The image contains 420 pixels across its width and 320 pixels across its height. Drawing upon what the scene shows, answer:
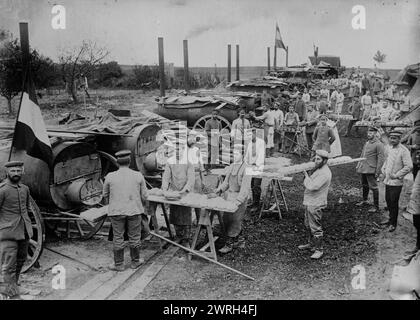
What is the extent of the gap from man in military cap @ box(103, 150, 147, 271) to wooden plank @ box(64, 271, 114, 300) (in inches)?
7.7

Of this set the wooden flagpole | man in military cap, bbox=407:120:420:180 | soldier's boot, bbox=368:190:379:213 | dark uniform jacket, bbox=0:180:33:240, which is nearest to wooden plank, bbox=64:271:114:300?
dark uniform jacket, bbox=0:180:33:240

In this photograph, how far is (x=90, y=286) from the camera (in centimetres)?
580

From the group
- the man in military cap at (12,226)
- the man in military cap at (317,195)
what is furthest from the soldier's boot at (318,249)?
the man in military cap at (12,226)

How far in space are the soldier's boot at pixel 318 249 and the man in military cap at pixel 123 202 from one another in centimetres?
283

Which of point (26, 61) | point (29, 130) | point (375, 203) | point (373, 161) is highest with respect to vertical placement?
point (26, 61)

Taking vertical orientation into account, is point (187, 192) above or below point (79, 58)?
below

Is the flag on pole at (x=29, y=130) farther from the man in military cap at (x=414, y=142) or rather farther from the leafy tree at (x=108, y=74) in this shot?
the leafy tree at (x=108, y=74)

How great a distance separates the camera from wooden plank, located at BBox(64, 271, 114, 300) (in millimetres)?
5537

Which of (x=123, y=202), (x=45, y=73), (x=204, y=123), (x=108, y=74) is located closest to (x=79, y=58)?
(x=45, y=73)

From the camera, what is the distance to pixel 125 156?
6031 mm

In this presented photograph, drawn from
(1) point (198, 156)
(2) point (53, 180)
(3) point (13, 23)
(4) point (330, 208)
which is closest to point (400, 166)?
(4) point (330, 208)

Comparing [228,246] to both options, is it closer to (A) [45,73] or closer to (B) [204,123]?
(B) [204,123]

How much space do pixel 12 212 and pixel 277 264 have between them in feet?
12.9
